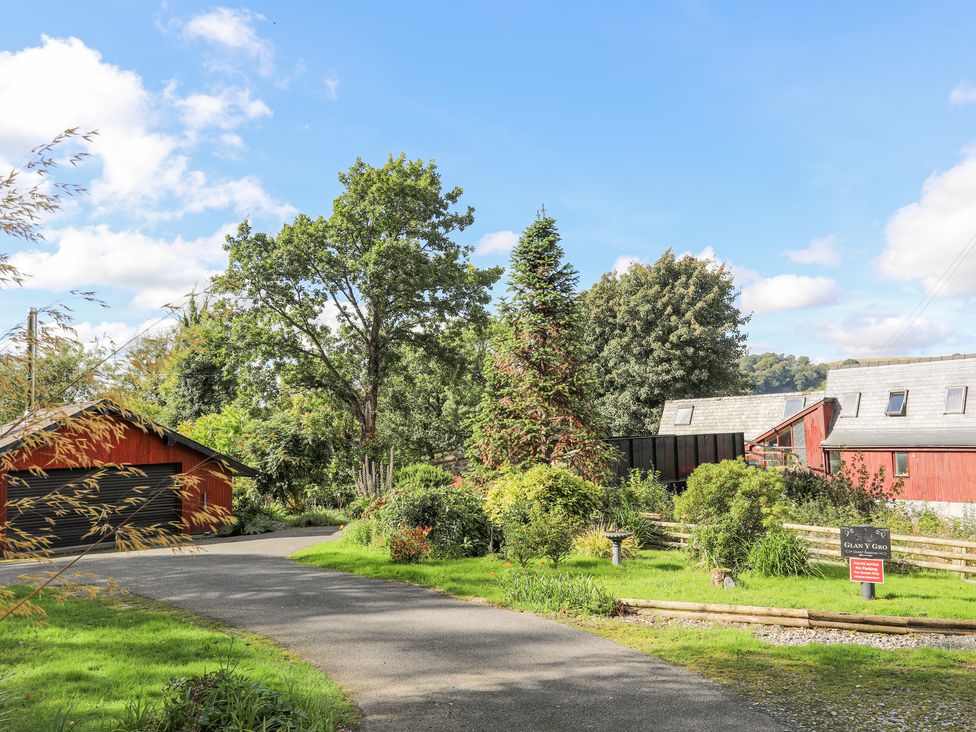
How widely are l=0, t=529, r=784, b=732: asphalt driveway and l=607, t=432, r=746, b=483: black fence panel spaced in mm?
11564

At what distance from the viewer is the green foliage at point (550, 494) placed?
1711cm

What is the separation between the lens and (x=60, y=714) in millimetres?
6617

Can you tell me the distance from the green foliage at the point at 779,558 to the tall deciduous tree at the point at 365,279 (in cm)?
2059

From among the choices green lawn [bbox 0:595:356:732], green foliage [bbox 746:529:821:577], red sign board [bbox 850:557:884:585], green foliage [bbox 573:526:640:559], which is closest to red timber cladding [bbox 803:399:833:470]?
green foliage [bbox 573:526:640:559]

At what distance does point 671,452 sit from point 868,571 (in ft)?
41.6

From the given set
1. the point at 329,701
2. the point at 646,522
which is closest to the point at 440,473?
the point at 646,522

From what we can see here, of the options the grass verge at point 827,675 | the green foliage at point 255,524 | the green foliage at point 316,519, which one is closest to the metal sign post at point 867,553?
the grass verge at point 827,675

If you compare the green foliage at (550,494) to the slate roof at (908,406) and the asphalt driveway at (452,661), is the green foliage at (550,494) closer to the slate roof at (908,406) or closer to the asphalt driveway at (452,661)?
the asphalt driveway at (452,661)

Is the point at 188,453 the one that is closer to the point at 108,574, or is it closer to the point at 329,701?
the point at 108,574

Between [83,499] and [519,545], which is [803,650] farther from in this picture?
[83,499]

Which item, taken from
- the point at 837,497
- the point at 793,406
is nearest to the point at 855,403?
the point at 793,406

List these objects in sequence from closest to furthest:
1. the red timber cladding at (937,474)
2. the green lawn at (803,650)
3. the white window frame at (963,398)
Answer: the green lawn at (803,650) < the red timber cladding at (937,474) < the white window frame at (963,398)

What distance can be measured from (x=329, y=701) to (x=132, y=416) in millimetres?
3743

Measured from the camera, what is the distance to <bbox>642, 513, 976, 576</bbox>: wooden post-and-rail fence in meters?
14.3
